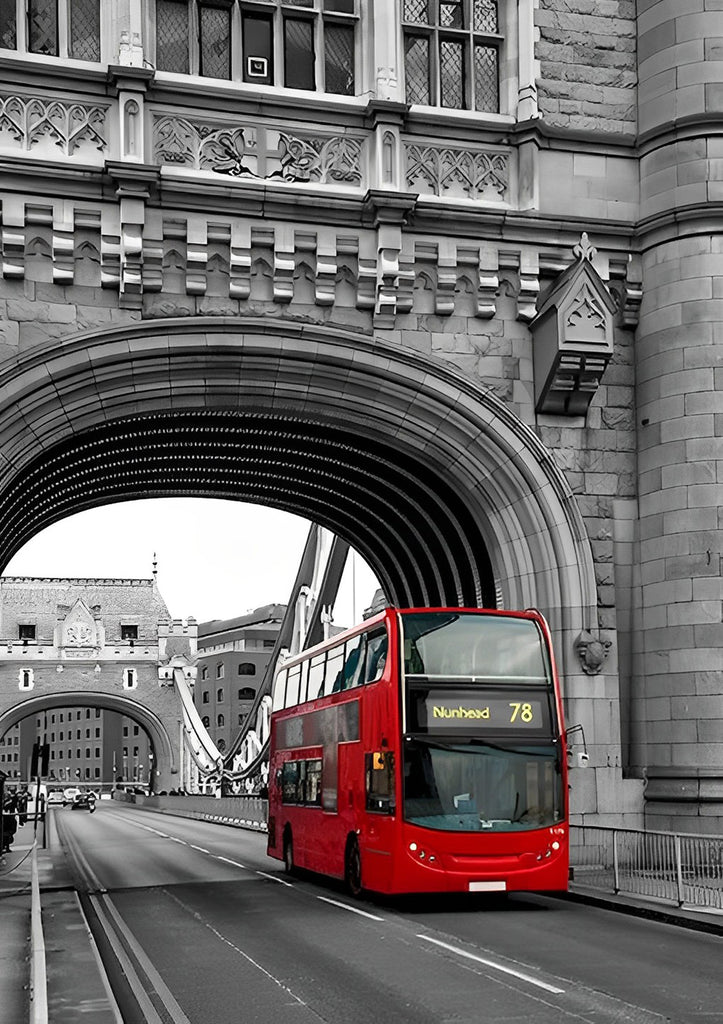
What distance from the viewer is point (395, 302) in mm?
18938

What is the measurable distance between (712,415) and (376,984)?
10.8m

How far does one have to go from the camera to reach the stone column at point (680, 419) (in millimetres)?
18422

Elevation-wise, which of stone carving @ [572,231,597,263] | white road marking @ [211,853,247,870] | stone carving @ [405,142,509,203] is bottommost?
white road marking @ [211,853,247,870]

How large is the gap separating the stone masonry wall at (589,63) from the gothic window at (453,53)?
73 cm

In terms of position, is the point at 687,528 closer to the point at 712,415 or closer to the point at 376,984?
the point at 712,415

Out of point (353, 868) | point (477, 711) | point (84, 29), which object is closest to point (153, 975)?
point (477, 711)

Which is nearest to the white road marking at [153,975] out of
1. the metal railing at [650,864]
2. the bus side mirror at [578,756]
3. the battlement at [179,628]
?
the metal railing at [650,864]

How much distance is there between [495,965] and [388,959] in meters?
0.95

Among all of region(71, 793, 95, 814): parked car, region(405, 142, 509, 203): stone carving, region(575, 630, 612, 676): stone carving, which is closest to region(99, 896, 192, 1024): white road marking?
region(575, 630, 612, 676): stone carving

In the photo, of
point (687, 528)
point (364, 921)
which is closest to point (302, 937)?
point (364, 921)

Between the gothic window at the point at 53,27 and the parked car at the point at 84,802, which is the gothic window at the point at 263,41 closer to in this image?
the gothic window at the point at 53,27

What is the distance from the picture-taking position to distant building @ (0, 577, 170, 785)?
83.1m

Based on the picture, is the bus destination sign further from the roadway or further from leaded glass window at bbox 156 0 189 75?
leaded glass window at bbox 156 0 189 75

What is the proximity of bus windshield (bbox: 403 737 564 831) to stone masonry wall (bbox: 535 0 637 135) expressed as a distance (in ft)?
29.4
